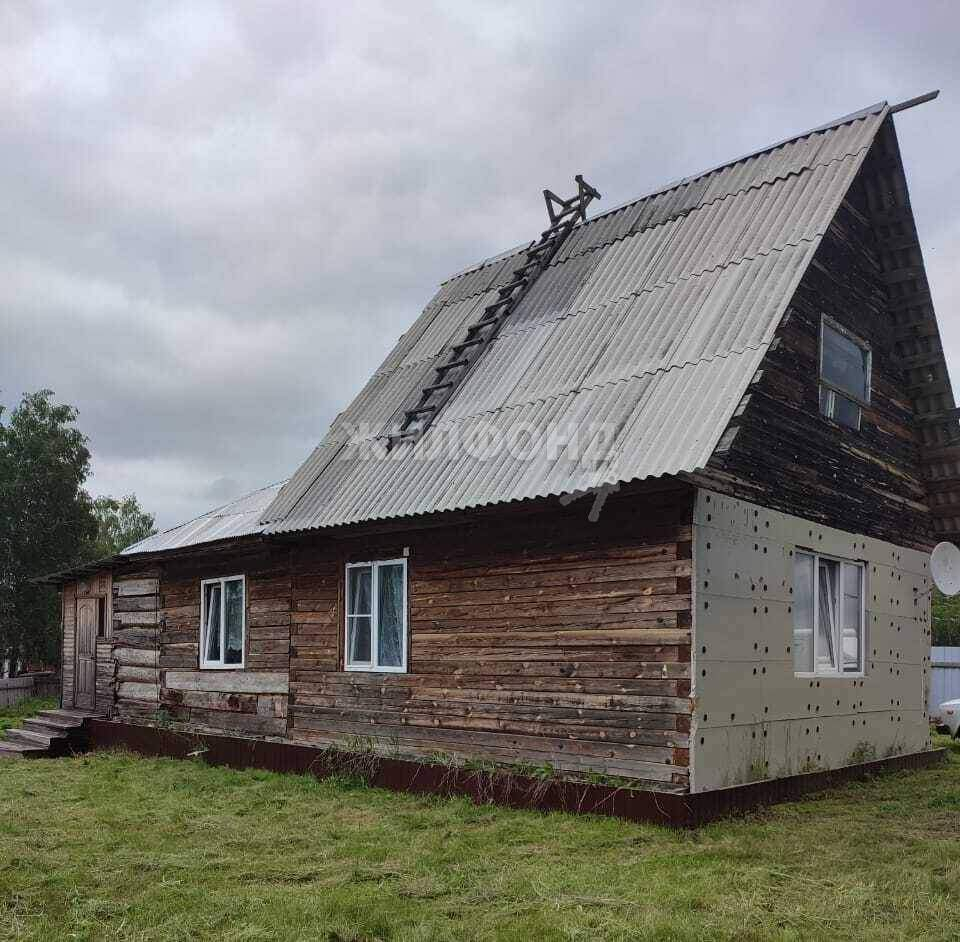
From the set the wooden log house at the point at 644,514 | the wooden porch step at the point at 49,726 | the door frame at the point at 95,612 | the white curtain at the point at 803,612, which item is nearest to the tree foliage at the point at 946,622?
the wooden log house at the point at 644,514

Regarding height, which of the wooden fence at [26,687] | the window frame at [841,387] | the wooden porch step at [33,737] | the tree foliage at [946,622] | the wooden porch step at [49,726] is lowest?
the wooden fence at [26,687]

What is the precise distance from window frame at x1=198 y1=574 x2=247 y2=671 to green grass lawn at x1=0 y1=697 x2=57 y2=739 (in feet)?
27.1

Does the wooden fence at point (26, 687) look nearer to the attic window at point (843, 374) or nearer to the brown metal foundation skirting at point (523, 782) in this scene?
the brown metal foundation skirting at point (523, 782)

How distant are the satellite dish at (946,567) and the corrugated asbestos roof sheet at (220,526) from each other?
9.10 metres

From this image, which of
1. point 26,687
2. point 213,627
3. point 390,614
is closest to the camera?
point 390,614

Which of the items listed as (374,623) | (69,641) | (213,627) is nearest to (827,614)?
(374,623)

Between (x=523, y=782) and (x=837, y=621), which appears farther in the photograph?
(x=837, y=621)

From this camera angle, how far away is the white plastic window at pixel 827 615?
10.9m

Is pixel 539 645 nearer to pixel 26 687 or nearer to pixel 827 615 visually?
pixel 827 615

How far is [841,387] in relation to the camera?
11906mm

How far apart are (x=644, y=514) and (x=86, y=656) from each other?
46.3ft

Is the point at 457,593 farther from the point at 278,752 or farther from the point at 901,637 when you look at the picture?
the point at 901,637

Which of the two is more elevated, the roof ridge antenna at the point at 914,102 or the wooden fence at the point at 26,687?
the roof ridge antenna at the point at 914,102

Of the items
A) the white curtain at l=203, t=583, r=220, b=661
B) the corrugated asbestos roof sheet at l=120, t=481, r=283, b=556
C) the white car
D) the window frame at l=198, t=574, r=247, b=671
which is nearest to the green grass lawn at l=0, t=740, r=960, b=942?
the window frame at l=198, t=574, r=247, b=671
